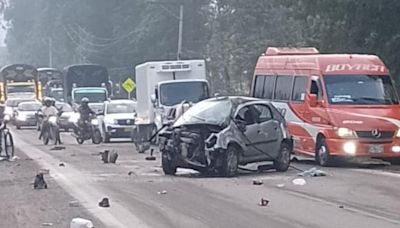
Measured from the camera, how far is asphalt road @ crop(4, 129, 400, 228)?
1393 centimetres

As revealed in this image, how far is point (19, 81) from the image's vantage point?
2687 inches

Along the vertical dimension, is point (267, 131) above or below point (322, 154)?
above

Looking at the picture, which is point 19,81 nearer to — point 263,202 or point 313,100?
point 313,100

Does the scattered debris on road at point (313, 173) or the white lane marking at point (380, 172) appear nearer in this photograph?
the scattered debris on road at point (313, 173)

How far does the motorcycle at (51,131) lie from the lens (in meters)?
36.1

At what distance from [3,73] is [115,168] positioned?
4500cm

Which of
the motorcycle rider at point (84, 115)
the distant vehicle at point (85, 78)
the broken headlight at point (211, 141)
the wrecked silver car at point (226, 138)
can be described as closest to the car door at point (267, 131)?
the wrecked silver car at point (226, 138)

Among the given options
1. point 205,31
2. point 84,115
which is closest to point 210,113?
point 84,115

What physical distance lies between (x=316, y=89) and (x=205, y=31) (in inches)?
1981

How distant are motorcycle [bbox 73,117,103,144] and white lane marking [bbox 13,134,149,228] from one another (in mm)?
9697

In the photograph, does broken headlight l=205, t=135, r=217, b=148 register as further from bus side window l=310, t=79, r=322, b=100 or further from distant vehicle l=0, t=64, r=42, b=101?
distant vehicle l=0, t=64, r=42, b=101

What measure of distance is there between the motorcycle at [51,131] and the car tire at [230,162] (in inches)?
615

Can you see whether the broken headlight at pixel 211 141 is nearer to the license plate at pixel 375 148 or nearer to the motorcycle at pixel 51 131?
the license plate at pixel 375 148

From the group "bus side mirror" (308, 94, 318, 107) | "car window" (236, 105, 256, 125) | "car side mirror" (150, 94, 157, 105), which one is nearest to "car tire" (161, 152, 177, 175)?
"car window" (236, 105, 256, 125)
